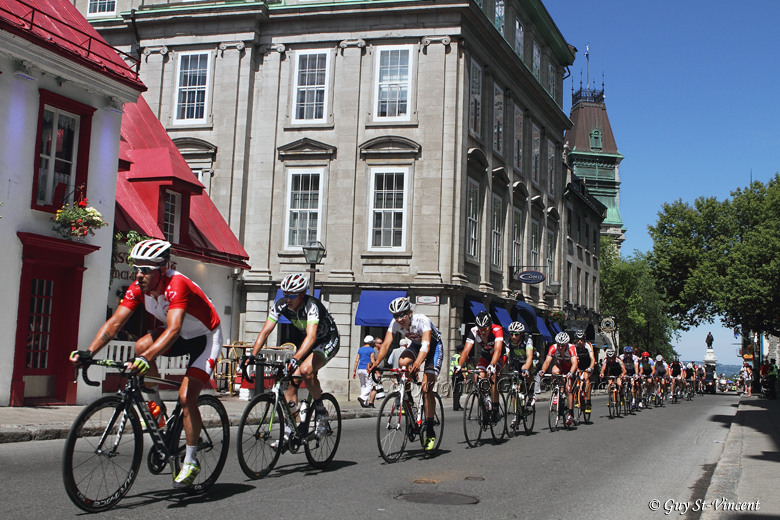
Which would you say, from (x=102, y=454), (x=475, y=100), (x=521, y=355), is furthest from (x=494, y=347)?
(x=475, y=100)

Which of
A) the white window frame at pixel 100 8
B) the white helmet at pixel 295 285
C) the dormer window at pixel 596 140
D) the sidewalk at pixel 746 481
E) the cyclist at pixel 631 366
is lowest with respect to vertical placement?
the sidewalk at pixel 746 481

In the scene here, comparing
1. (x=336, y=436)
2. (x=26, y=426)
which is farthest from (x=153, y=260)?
(x=26, y=426)

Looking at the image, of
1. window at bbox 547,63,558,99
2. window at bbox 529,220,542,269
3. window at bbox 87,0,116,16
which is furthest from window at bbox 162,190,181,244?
window at bbox 547,63,558,99

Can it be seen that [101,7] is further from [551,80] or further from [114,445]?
[114,445]

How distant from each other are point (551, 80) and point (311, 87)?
1685cm

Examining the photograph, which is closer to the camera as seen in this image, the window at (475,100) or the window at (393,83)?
the window at (393,83)

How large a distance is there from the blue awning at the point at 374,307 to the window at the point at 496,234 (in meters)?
6.44

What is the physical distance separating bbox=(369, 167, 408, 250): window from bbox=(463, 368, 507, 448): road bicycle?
17.1 metres

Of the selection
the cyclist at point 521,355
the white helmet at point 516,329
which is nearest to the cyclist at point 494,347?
the cyclist at point 521,355

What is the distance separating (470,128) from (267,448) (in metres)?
24.4

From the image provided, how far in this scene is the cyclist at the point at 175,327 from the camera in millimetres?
6348

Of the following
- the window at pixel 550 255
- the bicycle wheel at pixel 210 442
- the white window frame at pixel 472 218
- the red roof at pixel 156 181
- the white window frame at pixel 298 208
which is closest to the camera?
the bicycle wheel at pixel 210 442

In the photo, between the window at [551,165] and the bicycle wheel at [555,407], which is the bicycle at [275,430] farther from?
the window at [551,165]

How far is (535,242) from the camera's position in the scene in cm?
4016
